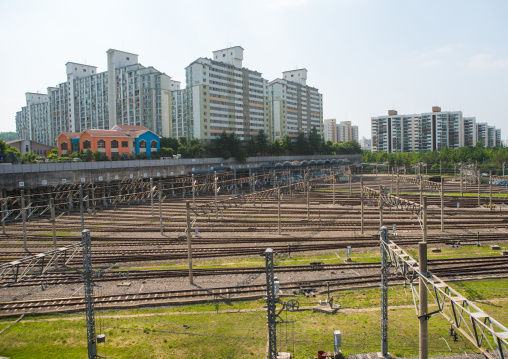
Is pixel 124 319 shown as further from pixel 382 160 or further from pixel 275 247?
pixel 382 160

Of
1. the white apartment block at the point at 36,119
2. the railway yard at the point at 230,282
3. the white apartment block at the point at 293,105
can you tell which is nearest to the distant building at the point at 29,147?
the white apartment block at the point at 36,119

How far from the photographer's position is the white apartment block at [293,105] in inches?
3999

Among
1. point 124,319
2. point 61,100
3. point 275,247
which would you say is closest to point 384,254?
point 124,319

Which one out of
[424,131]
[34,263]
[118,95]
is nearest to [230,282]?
[34,263]

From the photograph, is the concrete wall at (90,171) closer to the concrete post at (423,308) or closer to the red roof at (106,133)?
the red roof at (106,133)

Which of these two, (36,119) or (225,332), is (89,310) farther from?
(36,119)

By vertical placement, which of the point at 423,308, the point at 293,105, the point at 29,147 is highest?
the point at 293,105

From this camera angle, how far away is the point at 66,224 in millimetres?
34281

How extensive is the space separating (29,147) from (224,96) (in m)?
39.3

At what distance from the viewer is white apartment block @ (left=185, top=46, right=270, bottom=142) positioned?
76.3 metres

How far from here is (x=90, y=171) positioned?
42.5 meters

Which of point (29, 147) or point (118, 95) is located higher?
point (118, 95)

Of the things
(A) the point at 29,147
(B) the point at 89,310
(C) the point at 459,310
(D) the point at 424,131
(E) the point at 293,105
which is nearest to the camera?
(C) the point at 459,310

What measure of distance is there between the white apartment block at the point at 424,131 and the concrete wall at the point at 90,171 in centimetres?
9289
